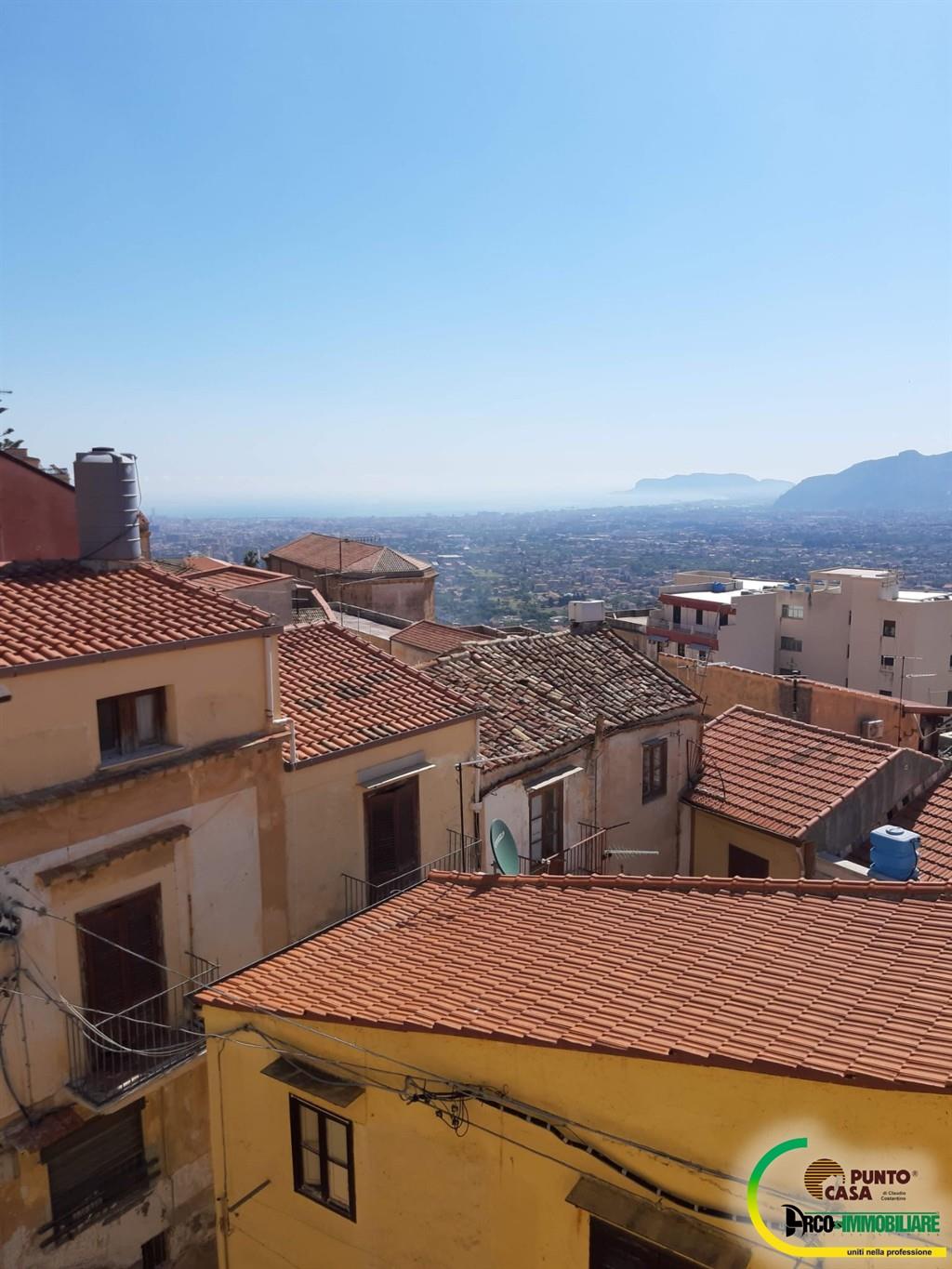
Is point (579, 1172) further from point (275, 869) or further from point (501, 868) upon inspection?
point (501, 868)

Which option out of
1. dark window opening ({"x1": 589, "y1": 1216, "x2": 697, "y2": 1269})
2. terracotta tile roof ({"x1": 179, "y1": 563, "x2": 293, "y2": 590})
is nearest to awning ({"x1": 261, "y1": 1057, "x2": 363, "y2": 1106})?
dark window opening ({"x1": 589, "y1": 1216, "x2": 697, "y2": 1269})

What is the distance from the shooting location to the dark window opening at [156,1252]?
11.6 meters

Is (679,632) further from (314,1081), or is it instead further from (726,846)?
(314,1081)

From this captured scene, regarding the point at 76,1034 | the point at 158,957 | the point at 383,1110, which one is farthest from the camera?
the point at 158,957

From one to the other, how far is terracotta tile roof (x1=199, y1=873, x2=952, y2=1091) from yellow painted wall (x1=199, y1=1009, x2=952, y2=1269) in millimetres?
196

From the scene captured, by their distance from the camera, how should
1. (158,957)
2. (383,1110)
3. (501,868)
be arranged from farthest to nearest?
(501,868) < (158,957) < (383,1110)

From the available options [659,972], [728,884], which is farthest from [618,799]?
[659,972]

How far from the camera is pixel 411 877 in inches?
544

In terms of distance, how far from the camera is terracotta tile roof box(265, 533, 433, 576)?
4403 centimetres

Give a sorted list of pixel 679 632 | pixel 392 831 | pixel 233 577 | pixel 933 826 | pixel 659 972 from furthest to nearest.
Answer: pixel 679 632 → pixel 233 577 → pixel 933 826 → pixel 392 831 → pixel 659 972

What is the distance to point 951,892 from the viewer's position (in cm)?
848

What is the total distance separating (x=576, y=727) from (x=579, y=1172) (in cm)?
1058

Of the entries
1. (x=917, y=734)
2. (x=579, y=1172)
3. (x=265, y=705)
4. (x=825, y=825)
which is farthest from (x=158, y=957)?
(x=917, y=734)
